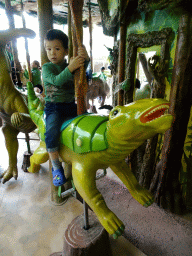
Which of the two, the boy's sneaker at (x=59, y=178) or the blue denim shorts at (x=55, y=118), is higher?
the blue denim shorts at (x=55, y=118)

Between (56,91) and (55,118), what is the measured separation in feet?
0.57

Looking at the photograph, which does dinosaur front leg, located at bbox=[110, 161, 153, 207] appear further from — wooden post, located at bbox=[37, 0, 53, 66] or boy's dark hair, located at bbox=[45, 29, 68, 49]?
wooden post, located at bbox=[37, 0, 53, 66]

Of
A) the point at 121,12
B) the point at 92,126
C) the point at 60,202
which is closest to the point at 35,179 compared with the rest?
the point at 60,202

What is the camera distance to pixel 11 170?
2.32 m

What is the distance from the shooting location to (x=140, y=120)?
2.10ft

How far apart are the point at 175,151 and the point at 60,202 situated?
144 cm

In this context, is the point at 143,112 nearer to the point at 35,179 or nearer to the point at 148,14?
the point at 148,14

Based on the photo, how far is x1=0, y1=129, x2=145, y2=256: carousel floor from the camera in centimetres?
153

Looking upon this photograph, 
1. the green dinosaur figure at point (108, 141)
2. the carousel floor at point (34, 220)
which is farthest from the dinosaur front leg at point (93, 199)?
the carousel floor at point (34, 220)

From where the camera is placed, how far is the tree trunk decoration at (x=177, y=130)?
70.3 inches

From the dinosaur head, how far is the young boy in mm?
353

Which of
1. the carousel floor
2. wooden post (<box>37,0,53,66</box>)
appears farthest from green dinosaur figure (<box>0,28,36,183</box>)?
the carousel floor

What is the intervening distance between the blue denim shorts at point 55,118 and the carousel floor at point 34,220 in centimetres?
103

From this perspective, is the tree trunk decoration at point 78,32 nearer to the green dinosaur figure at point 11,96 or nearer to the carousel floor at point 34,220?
the green dinosaur figure at point 11,96
